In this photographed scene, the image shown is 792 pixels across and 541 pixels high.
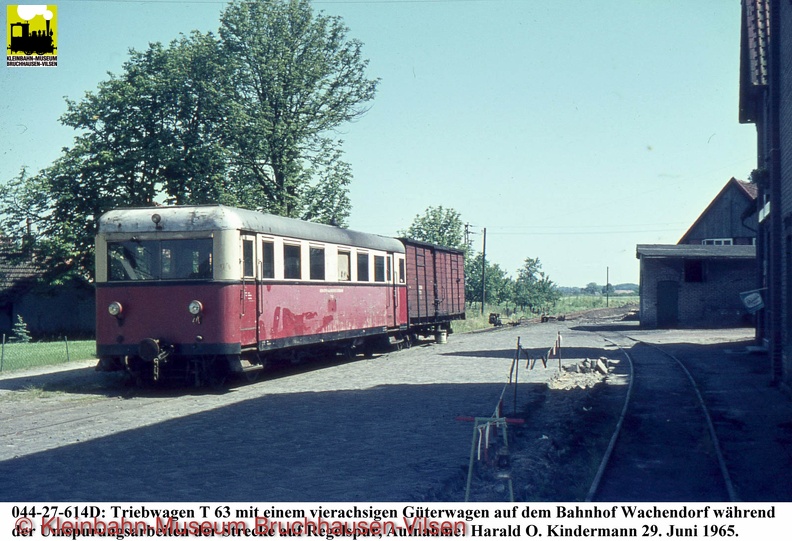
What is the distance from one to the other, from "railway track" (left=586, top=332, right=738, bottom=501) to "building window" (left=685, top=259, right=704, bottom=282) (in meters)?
24.0

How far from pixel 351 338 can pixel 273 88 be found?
18.3 metres

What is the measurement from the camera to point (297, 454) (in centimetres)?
836

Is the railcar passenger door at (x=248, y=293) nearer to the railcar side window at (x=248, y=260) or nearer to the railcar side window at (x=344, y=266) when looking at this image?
the railcar side window at (x=248, y=260)

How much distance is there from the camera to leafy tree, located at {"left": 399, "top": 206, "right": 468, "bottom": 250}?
54250 mm

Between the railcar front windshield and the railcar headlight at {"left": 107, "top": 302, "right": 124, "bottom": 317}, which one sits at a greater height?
the railcar front windshield

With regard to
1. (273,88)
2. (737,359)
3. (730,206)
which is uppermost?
(273,88)

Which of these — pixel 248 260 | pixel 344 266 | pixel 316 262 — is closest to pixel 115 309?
pixel 248 260

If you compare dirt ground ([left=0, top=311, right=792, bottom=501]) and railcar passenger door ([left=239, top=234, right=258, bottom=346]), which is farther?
railcar passenger door ([left=239, top=234, right=258, bottom=346])

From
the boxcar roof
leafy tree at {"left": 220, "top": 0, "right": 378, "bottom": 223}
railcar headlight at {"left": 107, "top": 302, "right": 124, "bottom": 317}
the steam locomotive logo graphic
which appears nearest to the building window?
leafy tree at {"left": 220, "top": 0, "right": 378, "bottom": 223}

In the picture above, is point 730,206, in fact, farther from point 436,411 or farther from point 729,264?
point 436,411

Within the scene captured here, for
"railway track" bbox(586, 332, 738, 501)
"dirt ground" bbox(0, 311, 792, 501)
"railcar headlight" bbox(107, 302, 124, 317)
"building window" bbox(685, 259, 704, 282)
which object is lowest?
"railway track" bbox(586, 332, 738, 501)

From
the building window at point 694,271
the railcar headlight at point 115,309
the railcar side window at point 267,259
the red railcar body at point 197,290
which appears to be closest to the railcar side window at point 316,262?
the red railcar body at point 197,290

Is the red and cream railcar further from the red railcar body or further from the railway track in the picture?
the railway track
